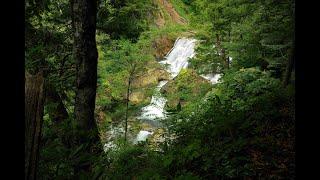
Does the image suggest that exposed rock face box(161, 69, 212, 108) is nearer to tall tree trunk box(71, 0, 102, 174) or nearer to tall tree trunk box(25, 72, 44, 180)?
tall tree trunk box(71, 0, 102, 174)

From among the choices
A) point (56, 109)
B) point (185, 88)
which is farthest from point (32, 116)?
point (185, 88)

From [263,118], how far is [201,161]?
6.75 feet

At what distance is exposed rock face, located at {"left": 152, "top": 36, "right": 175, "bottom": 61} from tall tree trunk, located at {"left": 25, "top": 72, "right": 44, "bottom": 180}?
28.6 metres

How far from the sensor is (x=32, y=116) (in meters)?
2.10

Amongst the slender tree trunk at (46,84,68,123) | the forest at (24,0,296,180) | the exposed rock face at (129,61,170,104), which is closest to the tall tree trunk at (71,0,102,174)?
the forest at (24,0,296,180)

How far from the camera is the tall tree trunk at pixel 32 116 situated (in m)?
2.06

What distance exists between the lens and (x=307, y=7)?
1.68 metres

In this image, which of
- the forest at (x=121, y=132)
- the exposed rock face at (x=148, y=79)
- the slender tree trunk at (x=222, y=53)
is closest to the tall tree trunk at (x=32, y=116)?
the forest at (x=121, y=132)

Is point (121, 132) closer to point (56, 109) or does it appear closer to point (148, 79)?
point (148, 79)

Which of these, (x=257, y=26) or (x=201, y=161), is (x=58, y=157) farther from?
(x=257, y=26)

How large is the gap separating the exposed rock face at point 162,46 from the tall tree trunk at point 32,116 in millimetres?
28567

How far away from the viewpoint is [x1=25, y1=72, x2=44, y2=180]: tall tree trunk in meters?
2.06

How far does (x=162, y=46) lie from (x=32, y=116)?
1189 inches

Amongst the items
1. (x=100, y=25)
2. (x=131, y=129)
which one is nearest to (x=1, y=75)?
(x=100, y=25)
